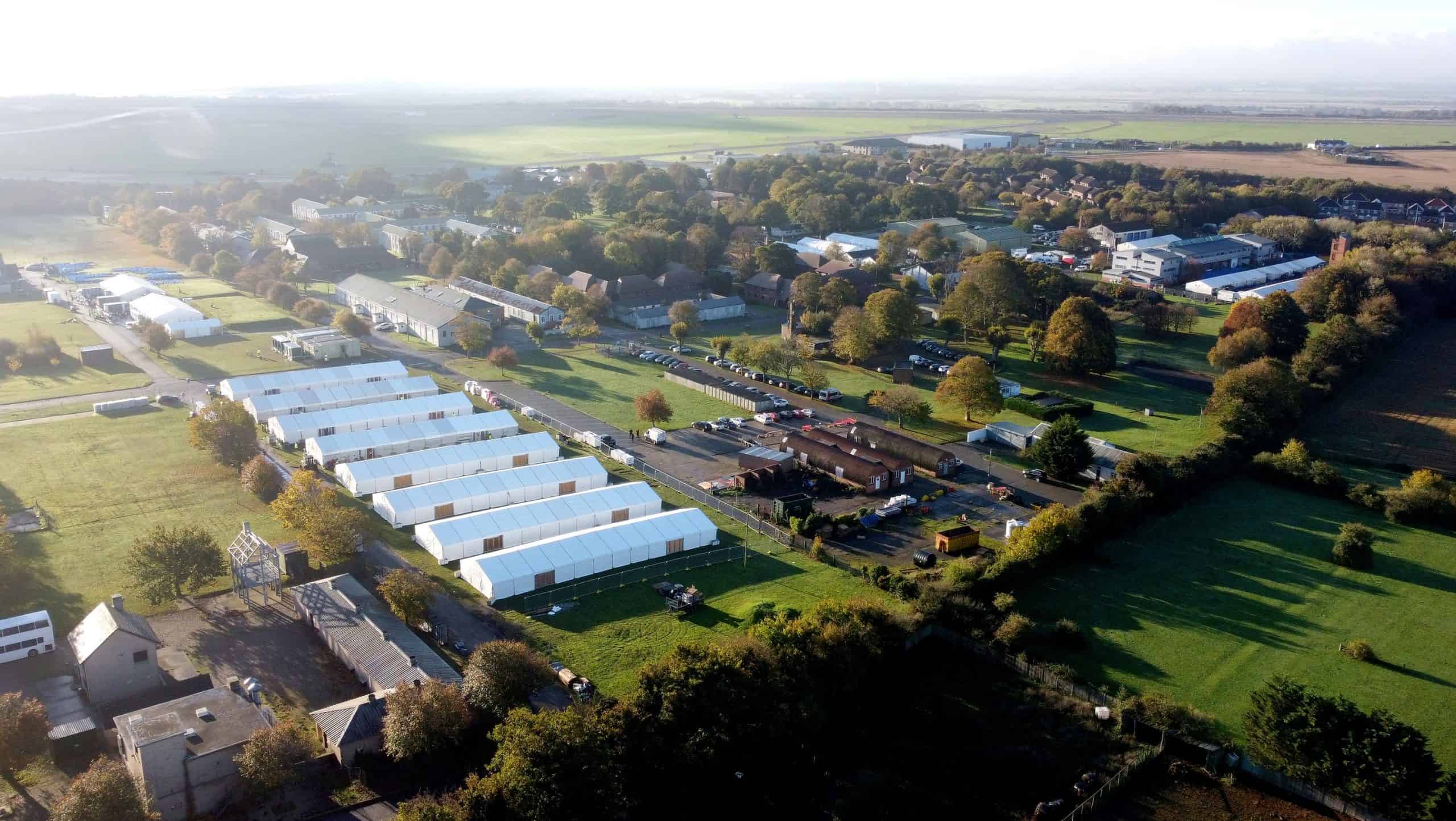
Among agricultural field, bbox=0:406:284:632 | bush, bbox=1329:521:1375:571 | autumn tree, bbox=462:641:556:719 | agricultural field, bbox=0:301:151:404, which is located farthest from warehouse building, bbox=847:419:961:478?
agricultural field, bbox=0:301:151:404

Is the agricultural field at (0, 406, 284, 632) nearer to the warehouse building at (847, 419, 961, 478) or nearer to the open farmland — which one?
the warehouse building at (847, 419, 961, 478)

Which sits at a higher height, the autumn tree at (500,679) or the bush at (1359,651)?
the autumn tree at (500,679)

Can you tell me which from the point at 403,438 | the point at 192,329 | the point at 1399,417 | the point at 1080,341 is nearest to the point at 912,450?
the point at 1080,341

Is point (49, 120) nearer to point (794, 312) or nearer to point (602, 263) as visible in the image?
point (602, 263)

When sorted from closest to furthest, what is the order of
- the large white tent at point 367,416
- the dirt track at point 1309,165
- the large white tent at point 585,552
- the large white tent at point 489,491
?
the large white tent at point 585,552, the large white tent at point 489,491, the large white tent at point 367,416, the dirt track at point 1309,165

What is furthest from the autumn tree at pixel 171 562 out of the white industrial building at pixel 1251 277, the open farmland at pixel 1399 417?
the white industrial building at pixel 1251 277

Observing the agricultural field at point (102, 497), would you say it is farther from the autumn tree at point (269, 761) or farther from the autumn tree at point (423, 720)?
the autumn tree at point (423, 720)

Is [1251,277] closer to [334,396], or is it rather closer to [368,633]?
[334,396]
